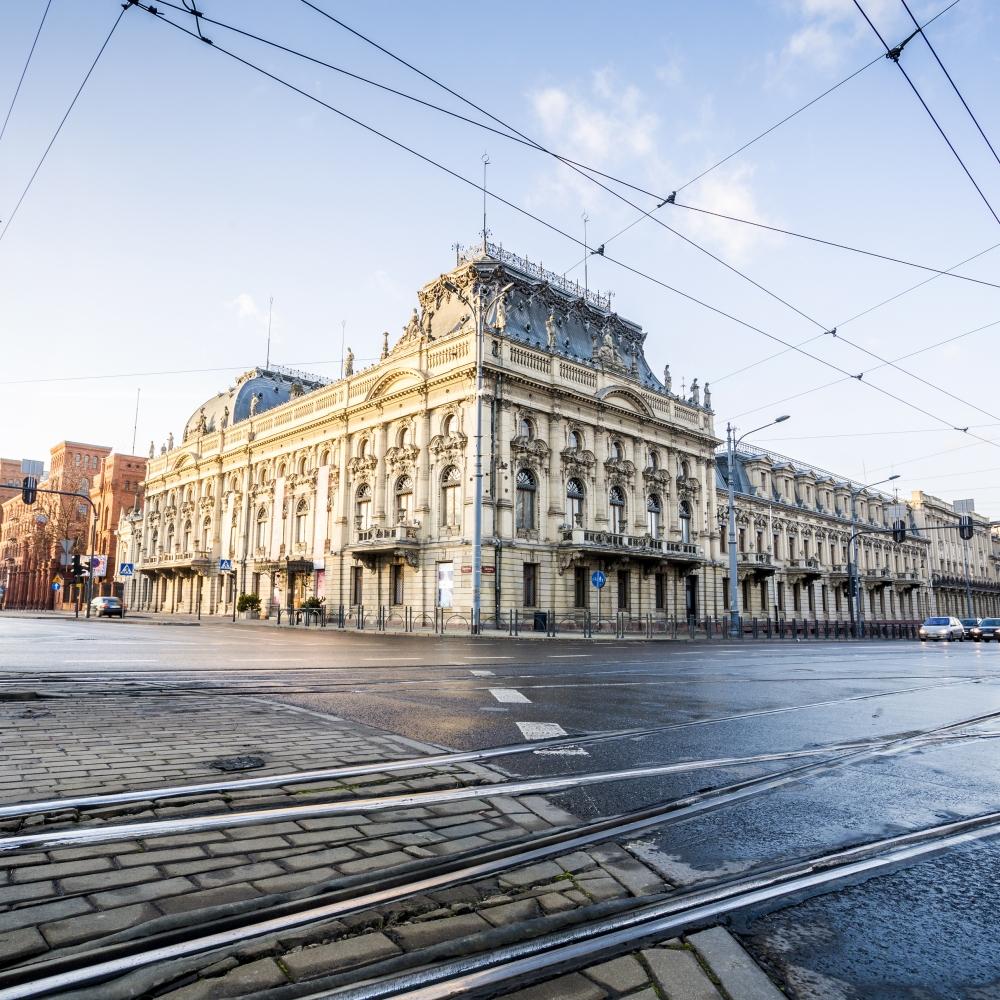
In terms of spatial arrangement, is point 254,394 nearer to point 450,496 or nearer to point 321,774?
point 450,496

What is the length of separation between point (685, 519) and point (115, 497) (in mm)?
74444

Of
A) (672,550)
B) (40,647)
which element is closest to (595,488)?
(672,550)

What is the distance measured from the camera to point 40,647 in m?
17.2

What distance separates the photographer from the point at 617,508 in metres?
44.3

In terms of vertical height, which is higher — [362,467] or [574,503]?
[362,467]

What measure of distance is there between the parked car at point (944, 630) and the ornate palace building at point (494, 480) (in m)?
6.57

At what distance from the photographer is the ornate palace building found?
37.9 m

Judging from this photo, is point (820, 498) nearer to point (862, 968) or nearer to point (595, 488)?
point (595, 488)

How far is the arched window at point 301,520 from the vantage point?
50.2 meters

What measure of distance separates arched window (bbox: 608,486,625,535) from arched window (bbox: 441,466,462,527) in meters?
9.92

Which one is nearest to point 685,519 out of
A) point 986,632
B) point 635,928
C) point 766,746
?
point 986,632

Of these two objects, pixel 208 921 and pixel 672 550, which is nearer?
pixel 208 921

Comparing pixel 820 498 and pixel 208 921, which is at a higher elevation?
pixel 820 498

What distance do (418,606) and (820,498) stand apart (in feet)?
155
